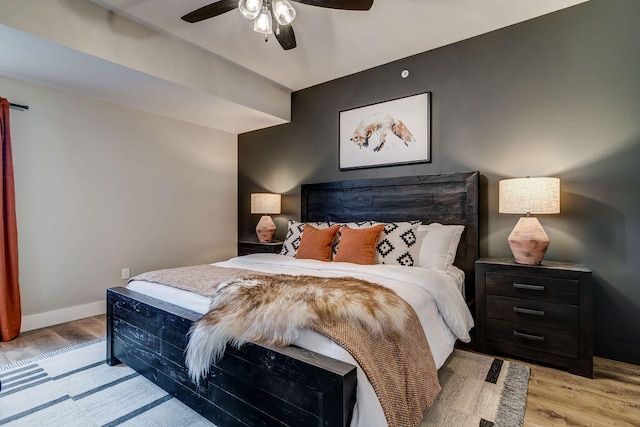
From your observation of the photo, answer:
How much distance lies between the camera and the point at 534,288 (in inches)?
87.1

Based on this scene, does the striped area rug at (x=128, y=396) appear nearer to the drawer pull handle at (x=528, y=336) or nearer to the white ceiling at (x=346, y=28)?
the drawer pull handle at (x=528, y=336)

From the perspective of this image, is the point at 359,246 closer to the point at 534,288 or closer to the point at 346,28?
the point at 534,288

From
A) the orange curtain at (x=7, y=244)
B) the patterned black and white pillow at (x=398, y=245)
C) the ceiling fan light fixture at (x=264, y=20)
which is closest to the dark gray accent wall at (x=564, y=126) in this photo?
the patterned black and white pillow at (x=398, y=245)

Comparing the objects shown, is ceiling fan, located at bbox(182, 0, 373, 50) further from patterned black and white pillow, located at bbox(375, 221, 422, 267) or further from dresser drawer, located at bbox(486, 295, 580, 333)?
dresser drawer, located at bbox(486, 295, 580, 333)

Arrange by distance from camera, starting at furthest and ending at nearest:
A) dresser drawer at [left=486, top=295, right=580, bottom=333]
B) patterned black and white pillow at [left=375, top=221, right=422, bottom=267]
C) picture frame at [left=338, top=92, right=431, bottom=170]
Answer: picture frame at [left=338, top=92, right=431, bottom=170] → patterned black and white pillow at [left=375, top=221, right=422, bottom=267] → dresser drawer at [left=486, top=295, right=580, bottom=333]

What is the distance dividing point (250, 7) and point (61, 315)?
3352 mm

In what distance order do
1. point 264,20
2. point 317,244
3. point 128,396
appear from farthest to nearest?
point 317,244, point 264,20, point 128,396

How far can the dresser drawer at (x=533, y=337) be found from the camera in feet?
6.90

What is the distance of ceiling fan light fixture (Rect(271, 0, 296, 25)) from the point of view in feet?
6.41

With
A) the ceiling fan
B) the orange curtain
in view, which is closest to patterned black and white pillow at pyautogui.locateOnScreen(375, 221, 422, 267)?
the ceiling fan

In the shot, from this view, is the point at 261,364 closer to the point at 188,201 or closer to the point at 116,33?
the point at 116,33

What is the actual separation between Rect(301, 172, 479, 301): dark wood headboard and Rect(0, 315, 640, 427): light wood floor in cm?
92

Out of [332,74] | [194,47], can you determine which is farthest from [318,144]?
[194,47]

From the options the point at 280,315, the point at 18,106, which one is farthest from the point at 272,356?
the point at 18,106
